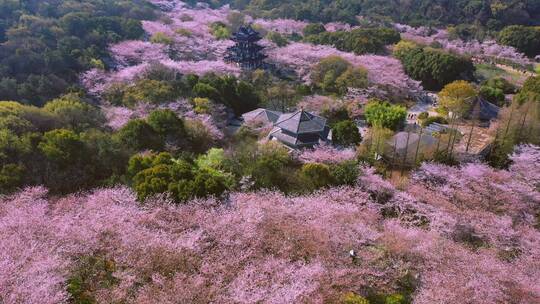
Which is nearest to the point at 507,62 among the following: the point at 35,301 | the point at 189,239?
the point at 189,239

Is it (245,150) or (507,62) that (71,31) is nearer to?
(245,150)

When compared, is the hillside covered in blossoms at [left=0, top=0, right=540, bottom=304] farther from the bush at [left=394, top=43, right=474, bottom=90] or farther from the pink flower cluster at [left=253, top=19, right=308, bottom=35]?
the pink flower cluster at [left=253, top=19, right=308, bottom=35]

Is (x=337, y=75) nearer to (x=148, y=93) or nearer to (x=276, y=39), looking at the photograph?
(x=276, y=39)

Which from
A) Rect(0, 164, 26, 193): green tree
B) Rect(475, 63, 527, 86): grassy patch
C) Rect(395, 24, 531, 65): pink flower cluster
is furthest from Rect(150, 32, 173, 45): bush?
Rect(475, 63, 527, 86): grassy patch

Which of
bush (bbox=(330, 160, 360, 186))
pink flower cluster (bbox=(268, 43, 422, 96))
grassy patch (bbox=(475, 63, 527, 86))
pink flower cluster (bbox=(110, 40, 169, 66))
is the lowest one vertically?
grassy patch (bbox=(475, 63, 527, 86))

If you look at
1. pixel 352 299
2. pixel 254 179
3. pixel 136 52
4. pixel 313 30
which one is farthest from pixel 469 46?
pixel 352 299

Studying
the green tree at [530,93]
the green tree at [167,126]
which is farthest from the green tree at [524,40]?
the green tree at [167,126]

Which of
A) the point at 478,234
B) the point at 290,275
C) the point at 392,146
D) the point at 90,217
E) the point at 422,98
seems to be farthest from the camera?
the point at 422,98
